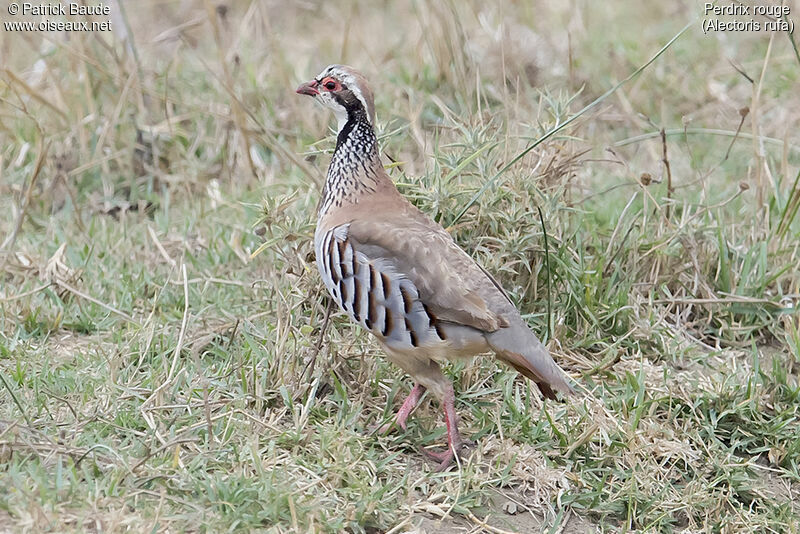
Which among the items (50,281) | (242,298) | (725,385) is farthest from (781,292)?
(50,281)

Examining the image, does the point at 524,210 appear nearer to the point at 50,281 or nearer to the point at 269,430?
the point at 269,430

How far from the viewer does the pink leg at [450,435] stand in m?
3.50

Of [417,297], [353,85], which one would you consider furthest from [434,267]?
[353,85]

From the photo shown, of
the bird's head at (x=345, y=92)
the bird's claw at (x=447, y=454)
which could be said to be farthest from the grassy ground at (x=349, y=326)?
the bird's head at (x=345, y=92)

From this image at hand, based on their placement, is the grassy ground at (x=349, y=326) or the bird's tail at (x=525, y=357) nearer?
the grassy ground at (x=349, y=326)

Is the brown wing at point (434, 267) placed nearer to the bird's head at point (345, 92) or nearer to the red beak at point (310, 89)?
the bird's head at point (345, 92)

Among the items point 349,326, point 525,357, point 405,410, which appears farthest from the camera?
point 349,326

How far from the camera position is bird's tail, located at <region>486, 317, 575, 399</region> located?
11.2ft

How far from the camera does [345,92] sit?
377 cm

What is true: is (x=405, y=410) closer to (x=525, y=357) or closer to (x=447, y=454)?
(x=447, y=454)

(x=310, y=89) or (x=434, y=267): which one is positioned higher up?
(x=310, y=89)

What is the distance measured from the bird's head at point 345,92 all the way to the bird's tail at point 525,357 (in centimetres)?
93

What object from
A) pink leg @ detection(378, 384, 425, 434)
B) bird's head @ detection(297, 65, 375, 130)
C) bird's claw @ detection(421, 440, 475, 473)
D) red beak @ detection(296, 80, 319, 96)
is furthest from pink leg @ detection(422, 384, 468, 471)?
red beak @ detection(296, 80, 319, 96)

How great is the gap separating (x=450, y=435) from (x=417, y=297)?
49 cm
